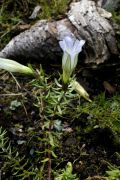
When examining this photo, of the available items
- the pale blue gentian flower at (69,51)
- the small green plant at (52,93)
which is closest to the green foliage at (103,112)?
the small green plant at (52,93)

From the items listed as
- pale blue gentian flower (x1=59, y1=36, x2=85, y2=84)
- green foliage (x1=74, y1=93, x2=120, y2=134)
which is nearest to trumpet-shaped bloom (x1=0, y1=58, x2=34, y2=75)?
pale blue gentian flower (x1=59, y1=36, x2=85, y2=84)

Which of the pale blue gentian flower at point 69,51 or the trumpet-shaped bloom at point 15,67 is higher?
the pale blue gentian flower at point 69,51

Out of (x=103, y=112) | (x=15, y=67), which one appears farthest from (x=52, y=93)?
(x=103, y=112)

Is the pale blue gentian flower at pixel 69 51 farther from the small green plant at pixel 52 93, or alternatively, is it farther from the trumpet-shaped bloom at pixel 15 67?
the trumpet-shaped bloom at pixel 15 67

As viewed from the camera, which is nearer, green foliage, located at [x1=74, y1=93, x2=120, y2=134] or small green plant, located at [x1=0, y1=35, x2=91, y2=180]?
small green plant, located at [x1=0, y1=35, x2=91, y2=180]

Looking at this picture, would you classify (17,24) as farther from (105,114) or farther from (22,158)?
(22,158)

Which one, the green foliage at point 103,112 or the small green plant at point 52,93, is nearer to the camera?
the small green plant at point 52,93

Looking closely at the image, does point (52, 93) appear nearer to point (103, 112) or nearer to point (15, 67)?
point (15, 67)

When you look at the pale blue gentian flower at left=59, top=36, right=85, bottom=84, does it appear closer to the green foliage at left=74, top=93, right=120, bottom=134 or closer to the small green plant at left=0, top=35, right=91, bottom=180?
the small green plant at left=0, top=35, right=91, bottom=180
